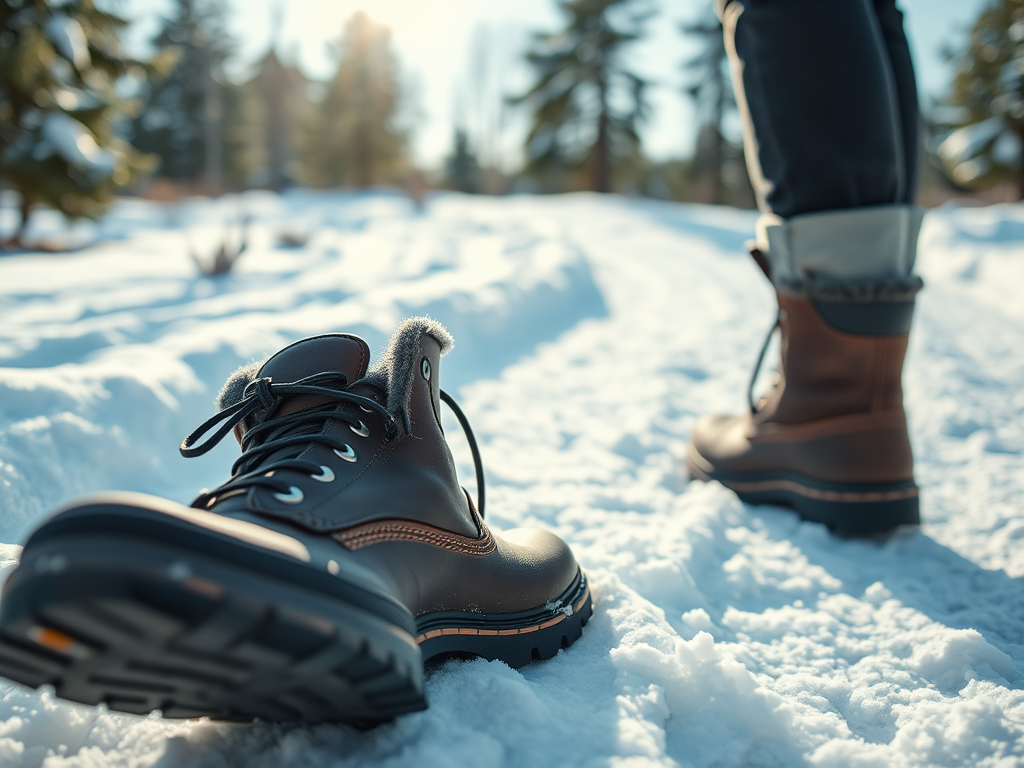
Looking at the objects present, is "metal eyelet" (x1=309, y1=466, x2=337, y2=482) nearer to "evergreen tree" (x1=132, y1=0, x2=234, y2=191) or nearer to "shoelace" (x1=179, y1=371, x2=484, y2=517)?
"shoelace" (x1=179, y1=371, x2=484, y2=517)

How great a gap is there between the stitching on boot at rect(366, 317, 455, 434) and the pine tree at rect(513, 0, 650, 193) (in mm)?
16903

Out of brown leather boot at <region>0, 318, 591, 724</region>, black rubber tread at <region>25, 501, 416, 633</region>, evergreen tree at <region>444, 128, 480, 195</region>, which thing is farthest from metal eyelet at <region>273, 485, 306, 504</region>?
evergreen tree at <region>444, 128, 480, 195</region>

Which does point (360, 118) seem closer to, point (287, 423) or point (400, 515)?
point (287, 423)

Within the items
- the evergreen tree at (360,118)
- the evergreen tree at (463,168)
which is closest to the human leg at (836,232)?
the evergreen tree at (360,118)

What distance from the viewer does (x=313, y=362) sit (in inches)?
32.3

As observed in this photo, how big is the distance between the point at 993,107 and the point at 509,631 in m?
15.6

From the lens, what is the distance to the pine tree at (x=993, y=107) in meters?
11.5

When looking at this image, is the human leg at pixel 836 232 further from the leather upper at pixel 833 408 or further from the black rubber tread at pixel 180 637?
the black rubber tread at pixel 180 637

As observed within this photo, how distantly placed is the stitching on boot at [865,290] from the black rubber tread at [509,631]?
0.78 m

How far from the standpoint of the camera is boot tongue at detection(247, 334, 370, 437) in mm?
809

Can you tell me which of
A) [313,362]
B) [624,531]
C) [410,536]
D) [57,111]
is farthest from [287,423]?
[57,111]

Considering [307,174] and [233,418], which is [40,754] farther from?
[307,174]

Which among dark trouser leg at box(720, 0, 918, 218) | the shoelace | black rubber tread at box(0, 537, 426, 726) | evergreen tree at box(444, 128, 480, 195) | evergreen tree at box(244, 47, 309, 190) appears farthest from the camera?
evergreen tree at box(444, 128, 480, 195)

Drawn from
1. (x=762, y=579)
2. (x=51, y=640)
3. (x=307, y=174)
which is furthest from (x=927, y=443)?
(x=307, y=174)
